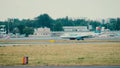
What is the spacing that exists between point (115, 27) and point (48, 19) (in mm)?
47654

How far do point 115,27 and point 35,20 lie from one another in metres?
57.3

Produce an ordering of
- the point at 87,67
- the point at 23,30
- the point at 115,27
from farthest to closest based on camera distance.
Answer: the point at 115,27
the point at 23,30
the point at 87,67

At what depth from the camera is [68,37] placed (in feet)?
256

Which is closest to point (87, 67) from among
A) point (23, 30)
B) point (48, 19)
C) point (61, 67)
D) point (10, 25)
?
point (61, 67)

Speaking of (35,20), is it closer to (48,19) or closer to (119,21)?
(48,19)

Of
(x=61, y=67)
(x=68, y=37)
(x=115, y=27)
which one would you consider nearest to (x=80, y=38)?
(x=68, y=37)

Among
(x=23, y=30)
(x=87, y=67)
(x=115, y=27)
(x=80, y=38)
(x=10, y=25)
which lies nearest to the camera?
(x=87, y=67)

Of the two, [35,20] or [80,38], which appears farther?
[35,20]

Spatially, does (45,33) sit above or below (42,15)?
below

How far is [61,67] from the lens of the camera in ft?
69.3

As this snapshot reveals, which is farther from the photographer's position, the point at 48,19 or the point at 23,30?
the point at 48,19

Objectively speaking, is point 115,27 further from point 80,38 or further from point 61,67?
point 61,67

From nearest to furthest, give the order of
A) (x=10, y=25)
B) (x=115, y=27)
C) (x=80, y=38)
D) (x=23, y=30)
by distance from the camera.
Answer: (x=80, y=38) → (x=23, y=30) → (x=10, y=25) → (x=115, y=27)

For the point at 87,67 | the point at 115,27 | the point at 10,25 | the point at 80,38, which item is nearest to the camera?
the point at 87,67
